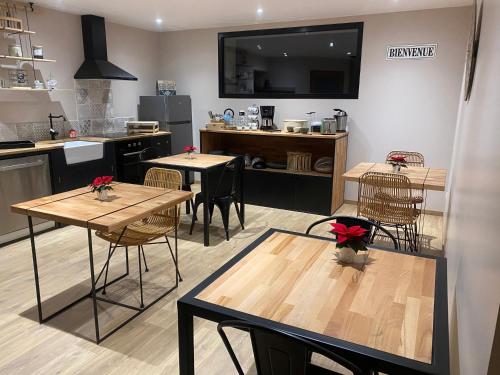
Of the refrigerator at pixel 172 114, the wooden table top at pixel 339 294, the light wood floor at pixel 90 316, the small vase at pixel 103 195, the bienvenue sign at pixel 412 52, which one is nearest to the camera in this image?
the wooden table top at pixel 339 294

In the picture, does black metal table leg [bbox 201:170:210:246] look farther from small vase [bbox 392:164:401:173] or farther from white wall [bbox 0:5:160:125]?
white wall [bbox 0:5:160:125]

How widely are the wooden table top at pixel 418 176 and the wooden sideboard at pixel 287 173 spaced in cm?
80

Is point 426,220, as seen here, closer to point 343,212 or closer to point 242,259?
point 343,212

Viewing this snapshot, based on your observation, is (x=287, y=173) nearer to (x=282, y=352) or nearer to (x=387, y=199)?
(x=387, y=199)

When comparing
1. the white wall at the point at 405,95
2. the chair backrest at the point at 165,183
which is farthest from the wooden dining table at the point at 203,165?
the white wall at the point at 405,95

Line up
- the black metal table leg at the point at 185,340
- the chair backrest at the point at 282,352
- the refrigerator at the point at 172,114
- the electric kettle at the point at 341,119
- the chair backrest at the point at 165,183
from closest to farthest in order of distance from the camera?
the chair backrest at the point at 282,352
the black metal table leg at the point at 185,340
the chair backrest at the point at 165,183
the electric kettle at the point at 341,119
the refrigerator at the point at 172,114

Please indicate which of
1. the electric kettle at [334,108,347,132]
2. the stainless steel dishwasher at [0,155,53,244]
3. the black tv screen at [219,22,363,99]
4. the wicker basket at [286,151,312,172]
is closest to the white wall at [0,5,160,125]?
the stainless steel dishwasher at [0,155,53,244]

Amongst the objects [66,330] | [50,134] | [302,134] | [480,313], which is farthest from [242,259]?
[50,134]

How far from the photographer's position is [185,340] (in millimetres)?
1406

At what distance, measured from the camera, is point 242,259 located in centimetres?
172

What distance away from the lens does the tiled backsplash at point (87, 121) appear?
4.50 meters

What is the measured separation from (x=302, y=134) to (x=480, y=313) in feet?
13.3

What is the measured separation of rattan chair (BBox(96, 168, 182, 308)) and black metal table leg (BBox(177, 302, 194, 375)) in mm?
1315

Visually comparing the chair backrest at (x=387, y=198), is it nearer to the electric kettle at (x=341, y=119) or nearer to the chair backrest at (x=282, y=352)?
the electric kettle at (x=341, y=119)
